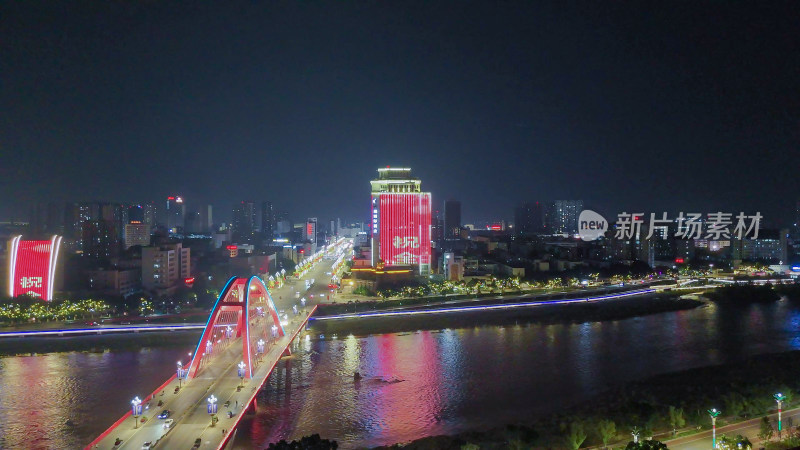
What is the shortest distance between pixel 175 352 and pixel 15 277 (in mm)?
5217

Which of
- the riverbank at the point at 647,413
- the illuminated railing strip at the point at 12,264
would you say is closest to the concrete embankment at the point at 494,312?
the riverbank at the point at 647,413

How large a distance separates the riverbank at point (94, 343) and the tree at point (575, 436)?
6.99 metres

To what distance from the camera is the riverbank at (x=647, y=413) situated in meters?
4.94

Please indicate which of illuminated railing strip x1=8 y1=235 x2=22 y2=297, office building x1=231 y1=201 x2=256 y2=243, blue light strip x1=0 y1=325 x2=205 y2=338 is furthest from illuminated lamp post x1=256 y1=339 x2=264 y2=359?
office building x1=231 y1=201 x2=256 y2=243

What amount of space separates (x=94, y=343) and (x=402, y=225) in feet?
33.5

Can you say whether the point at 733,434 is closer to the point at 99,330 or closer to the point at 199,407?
the point at 199,407

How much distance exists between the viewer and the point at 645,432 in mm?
4910

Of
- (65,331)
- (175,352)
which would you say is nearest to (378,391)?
(175,352)

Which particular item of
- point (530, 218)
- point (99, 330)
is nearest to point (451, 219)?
point (530, 218)

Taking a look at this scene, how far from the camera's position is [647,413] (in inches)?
204

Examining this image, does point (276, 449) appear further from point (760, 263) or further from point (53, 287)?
point (760, 263)

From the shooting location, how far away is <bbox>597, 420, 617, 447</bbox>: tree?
4.79 m

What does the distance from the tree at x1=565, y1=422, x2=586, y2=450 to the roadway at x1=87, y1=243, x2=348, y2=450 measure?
272cm

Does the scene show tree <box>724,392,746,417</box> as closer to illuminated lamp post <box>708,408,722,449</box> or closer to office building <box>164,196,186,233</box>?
illuminated lamp post <box>708,408,722,449</box>
